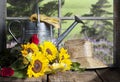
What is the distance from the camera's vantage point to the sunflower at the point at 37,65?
44.9 inches

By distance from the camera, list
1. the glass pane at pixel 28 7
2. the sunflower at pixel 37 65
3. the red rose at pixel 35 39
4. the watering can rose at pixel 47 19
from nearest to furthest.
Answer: the sunflower at pixel 37 65 < the red rose at pixel 35 39 < the watering can rose at pixel 47 19 < the glass pane at pixel 28 7

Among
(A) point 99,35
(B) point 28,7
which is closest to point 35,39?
(B) point 28,7

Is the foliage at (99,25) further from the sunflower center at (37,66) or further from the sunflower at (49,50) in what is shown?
the sunflower center at (37,66)

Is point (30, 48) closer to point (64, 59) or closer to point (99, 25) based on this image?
point (64, 59)

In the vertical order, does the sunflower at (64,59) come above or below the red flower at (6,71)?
above

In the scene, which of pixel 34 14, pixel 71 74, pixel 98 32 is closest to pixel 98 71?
pixel 71 74

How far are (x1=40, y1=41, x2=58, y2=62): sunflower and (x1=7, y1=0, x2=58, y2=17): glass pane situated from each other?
0.28m

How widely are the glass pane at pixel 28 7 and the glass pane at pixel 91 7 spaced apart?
8 cm

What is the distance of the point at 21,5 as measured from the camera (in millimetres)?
1514

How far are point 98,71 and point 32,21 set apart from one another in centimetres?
36

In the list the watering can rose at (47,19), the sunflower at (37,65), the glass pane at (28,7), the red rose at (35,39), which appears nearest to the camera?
the sunflower at (37,65)

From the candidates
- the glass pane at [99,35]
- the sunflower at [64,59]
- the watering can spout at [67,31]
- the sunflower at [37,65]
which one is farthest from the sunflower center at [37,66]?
the glass pane at [99,35]

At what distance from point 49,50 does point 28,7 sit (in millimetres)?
339

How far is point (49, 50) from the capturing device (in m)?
1.26
